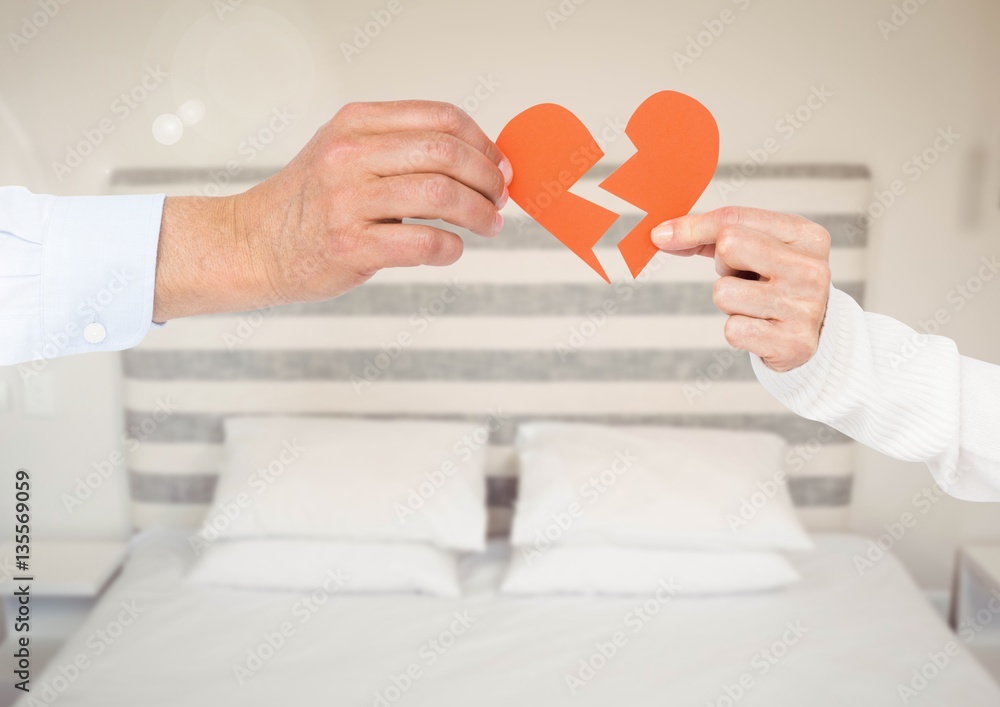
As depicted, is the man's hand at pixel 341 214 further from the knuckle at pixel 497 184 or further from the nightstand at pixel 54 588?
the nightstand at pixel 54 588

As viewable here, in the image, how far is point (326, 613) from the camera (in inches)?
73.2

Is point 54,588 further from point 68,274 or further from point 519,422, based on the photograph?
point 68,274

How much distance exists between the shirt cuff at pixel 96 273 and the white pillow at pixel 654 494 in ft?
4.18

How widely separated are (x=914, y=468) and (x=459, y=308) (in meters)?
1.46

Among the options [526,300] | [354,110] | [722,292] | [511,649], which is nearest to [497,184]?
[354,110]

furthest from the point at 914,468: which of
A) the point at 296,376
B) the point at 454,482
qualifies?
the point at 296,376

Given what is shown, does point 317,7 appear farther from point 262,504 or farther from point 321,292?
point 321,292

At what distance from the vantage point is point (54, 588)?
2.14 m

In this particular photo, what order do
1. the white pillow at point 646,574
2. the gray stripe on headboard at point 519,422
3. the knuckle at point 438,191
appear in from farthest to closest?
the gray stripe on headboard at point 519,422
the white pillow at point 646,574
the knuckle at point 438,191

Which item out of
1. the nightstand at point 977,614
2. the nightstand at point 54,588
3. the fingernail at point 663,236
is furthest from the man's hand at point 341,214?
the nightstand at point 977,614

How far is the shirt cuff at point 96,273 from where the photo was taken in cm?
91

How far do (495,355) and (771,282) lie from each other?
1493 millimetres

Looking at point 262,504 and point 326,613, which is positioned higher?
point 262,504

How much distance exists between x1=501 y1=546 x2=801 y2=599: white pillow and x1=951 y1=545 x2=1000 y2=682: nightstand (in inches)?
32.1
